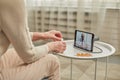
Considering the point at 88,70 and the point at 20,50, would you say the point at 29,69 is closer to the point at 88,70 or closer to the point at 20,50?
the point at 20,50

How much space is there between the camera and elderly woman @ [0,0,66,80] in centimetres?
92

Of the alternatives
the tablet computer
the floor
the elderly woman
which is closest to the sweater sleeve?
the elderly woman

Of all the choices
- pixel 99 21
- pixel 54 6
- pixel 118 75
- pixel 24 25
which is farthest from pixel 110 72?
pixel 24 25

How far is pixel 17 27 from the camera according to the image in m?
0.94

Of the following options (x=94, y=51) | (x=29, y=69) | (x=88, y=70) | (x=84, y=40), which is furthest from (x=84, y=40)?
(x=88, y=70)

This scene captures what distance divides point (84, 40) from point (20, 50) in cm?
67

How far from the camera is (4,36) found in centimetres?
99

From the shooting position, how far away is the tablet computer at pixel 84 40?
4.89 ft

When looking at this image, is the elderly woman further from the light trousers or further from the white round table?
the white round table

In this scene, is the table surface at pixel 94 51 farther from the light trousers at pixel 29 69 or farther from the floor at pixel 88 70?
the floor at pixel 88 70

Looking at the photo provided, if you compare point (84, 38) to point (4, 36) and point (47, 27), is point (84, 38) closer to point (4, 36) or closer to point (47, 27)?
point (4, 36)

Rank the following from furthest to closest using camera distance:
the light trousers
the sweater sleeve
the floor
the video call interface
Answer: the floor → the video call interface → the light trousers → the sweater sleeve

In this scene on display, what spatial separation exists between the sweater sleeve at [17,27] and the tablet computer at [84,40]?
0.59m

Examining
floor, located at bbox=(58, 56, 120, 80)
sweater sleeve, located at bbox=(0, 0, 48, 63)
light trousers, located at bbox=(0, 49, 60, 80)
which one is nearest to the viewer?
sweater sleeve, located at bbox=(0, 0, 48, 63)
